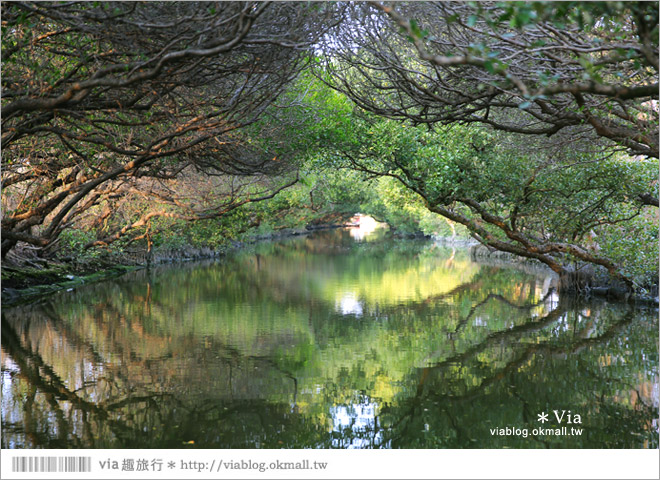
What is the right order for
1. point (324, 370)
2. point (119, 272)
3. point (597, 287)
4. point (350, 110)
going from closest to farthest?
point (324, 370) → point (350, 110) → point (597, 287) → point (119, 272)

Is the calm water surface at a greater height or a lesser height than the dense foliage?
lesser

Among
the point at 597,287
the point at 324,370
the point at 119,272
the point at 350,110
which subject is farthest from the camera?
the point at 119,272

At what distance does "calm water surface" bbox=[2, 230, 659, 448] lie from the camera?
8055 mm

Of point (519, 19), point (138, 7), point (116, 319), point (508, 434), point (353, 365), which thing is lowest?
point (508, 434)

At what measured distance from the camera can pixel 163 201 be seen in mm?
23031

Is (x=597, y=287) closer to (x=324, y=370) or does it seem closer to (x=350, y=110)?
(x=350, y=110)

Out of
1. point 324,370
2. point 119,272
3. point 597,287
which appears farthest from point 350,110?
point 119,272

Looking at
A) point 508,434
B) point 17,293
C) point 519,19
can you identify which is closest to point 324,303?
point 17,293

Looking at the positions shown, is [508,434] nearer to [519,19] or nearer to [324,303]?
[519,19]

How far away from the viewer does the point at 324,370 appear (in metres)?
11.3

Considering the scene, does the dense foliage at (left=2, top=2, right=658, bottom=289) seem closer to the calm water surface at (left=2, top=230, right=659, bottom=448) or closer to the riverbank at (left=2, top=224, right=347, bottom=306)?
the riverbank at (left=2, top=224, right=347, bottom=306)

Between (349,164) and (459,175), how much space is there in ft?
14.4

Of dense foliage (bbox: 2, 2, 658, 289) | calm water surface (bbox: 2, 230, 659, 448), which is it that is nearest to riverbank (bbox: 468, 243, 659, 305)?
dense foliage (bbox: 2, 2, 658, 289)

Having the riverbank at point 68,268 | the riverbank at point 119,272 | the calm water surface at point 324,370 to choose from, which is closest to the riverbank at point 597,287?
the riverbank at point 119,272
